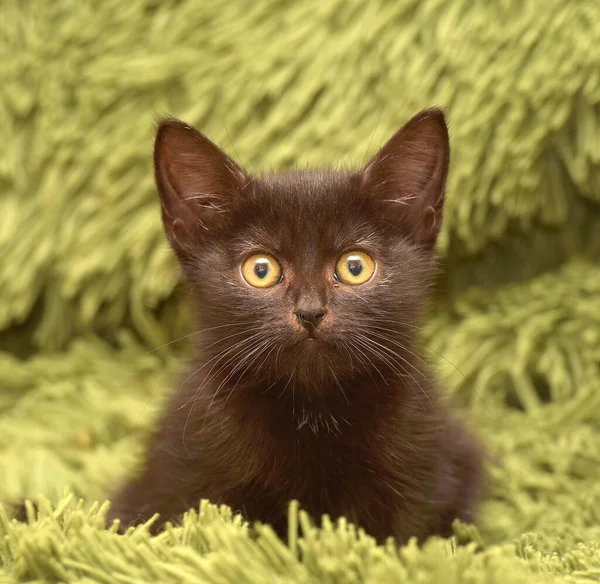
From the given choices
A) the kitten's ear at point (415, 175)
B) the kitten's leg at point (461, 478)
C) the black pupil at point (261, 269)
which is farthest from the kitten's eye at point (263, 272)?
the kitten's leg at point (461, 478)

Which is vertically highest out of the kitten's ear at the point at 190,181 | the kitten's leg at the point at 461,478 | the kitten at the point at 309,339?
the kitten's ear at the point at 190,181

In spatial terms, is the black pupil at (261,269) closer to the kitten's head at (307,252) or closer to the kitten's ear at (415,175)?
the kitten's head at (307,252)

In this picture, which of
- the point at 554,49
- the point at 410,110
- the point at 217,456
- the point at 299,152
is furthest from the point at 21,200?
the point at 554,49

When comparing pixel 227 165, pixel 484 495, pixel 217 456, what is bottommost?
pixel 484 495

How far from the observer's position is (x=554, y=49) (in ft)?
4.48

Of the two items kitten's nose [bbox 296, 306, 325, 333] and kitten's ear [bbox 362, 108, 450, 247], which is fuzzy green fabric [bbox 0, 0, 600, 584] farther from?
kitten's nose [bbox 296, 306, 325, 333]

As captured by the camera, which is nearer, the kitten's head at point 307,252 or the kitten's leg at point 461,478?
the kitten's head at point 307,252

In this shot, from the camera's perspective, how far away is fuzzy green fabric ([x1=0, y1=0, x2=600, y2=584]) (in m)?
1.36

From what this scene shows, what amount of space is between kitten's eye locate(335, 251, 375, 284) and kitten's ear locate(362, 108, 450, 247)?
0.24 ft

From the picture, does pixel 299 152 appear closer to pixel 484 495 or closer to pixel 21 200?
pixel 21 200

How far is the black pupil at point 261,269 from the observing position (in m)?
1.00

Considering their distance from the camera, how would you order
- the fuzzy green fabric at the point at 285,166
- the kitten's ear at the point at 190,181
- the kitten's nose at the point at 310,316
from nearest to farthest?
1. the kitten's nose at the point at 310,316
2. the kitten's ear at the point at 190,181
3. the fuzzy green fabric at the point at 285,166

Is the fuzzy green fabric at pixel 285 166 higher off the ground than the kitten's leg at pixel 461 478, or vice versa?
the fuzzy green fabric at pixel 285 166

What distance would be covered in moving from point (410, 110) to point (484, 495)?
1.91 ft
